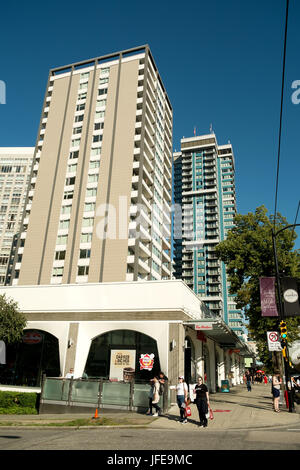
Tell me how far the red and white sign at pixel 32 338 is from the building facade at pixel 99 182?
19311mm

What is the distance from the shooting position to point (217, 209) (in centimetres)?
11194

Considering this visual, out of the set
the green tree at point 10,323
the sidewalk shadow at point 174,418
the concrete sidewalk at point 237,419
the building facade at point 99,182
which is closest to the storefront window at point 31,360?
the green tree at point 10,323

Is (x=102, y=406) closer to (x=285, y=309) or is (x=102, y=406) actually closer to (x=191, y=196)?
(x=285, y=309)

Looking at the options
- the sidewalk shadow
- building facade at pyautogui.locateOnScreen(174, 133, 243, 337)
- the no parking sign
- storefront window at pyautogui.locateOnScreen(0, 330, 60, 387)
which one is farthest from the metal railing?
building facade at pyautogui.locateOnScreen(174, 133, 243, 337)

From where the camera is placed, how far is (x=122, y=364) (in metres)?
22.0

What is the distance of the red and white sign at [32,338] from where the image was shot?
24.5 m

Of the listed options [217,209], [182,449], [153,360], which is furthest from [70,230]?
[217,209]

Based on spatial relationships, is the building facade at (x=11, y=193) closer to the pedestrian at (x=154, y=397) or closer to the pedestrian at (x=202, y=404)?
the pedestrian at (x=154, y=397)

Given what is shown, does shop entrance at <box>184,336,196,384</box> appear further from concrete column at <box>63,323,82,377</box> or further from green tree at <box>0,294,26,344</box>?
green tree at <box>0,294,26,344</box>

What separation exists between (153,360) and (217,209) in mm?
94612

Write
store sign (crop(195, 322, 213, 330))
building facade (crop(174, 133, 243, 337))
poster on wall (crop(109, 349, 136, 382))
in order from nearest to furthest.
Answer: store sign (crop(195, 322, 213, 330)), poster on wall (crop(109, 349, 136, 382)), building facade (crop(174, 133, 243, 337))

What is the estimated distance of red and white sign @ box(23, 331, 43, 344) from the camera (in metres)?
24.5

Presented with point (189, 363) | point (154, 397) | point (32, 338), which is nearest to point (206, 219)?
point (189, 363)

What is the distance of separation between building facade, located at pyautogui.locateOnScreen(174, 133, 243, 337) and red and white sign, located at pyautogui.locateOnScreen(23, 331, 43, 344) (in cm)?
7590
